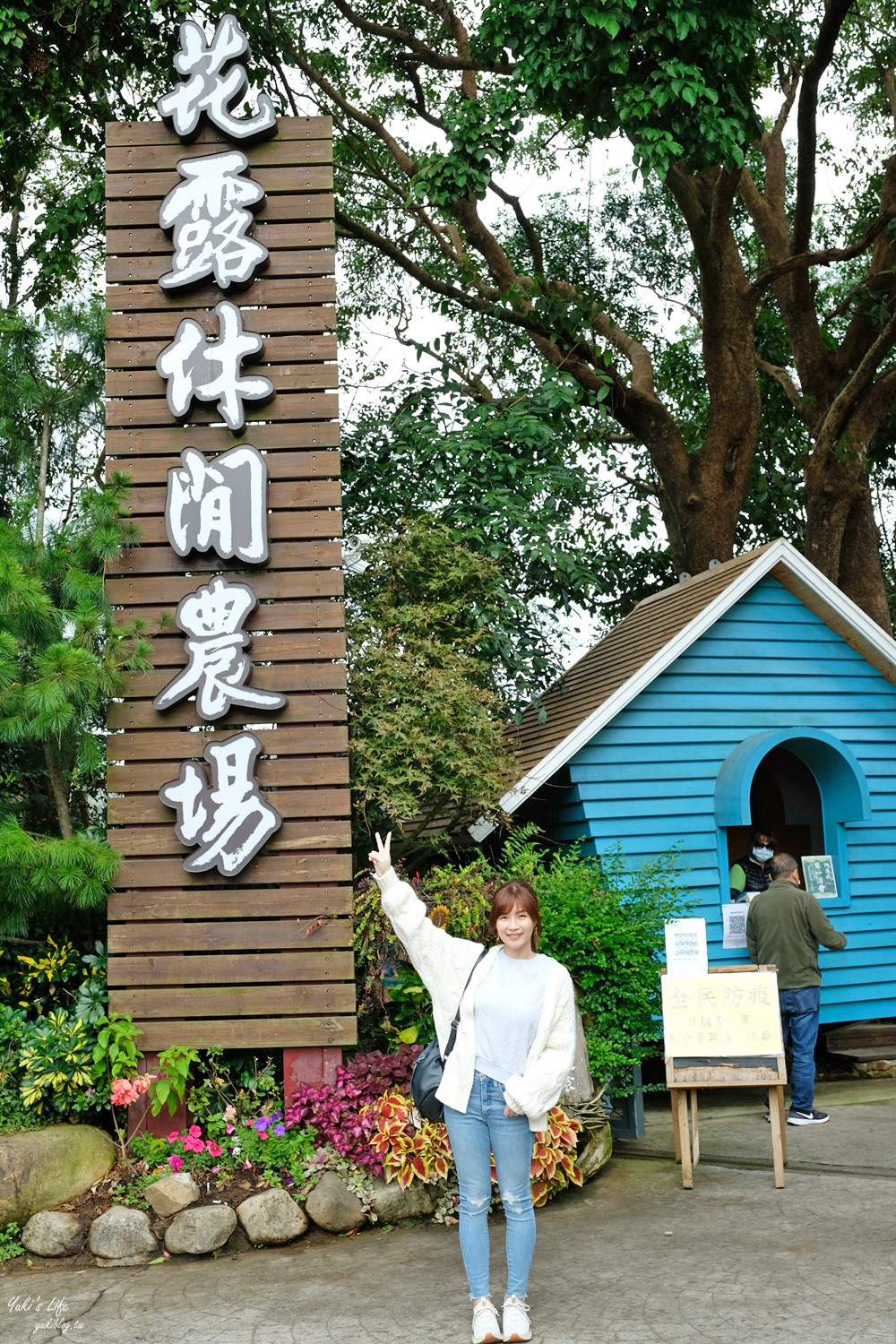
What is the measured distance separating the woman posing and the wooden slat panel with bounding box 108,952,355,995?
268 centimetres

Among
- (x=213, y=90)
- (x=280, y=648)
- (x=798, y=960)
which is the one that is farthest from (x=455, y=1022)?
(x=213, y=90)

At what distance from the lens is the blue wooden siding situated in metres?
10.2

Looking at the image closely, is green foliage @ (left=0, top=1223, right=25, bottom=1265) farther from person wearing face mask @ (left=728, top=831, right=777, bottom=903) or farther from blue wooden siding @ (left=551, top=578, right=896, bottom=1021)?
person wearing face mask @ (left=728, top=831, right=777, bottom=903)

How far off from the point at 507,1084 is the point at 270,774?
3435mm

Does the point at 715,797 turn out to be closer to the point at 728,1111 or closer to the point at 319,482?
the point at 728,1111

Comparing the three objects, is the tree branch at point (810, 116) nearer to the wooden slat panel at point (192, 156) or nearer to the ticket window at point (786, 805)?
the ticket window at point (786, 805)


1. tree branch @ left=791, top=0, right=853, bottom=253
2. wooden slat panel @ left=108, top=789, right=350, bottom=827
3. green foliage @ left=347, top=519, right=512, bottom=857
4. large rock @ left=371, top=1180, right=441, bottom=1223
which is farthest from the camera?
tree branch @ left=791, top=0, right=853, bottom=253

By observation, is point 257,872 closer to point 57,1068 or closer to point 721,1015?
point 57,1068

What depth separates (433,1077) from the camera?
5.28 m

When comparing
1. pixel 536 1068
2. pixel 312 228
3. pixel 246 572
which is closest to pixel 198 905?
pixel 246 572

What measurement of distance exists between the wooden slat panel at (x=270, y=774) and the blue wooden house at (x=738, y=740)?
2.32 metres

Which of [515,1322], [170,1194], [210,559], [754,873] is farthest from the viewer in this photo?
[754,873]

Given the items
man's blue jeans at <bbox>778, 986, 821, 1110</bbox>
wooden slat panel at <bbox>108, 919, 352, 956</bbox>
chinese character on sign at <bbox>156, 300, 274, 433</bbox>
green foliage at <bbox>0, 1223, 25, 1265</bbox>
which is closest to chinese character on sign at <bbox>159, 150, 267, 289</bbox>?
chinese character on sign at <bbox>156, 300, 274, 433</bbox>

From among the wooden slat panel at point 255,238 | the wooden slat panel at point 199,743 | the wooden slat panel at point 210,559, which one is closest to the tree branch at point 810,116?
the wooden slat panel at point 255,238
